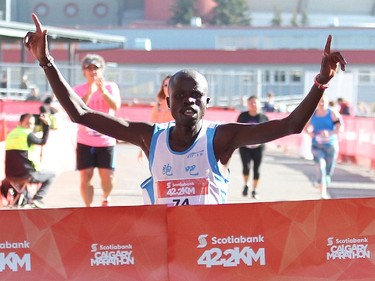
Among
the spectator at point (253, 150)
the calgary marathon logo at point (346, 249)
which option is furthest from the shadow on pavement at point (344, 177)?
the calgary marathon logo at point (346, 249)

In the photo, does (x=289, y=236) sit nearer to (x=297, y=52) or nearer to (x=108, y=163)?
(x=108, y=163)

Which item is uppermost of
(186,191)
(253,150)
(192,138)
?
(192,138)

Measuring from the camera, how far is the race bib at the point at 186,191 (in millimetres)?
4941

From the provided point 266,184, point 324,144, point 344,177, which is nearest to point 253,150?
point 324,144

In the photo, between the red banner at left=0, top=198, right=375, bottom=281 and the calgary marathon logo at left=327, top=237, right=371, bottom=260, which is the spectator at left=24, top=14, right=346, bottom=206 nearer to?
the red banner at left=0, top=198, right=375, bottom=281

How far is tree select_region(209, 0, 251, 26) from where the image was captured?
337ft

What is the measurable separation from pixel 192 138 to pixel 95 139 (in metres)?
5.25

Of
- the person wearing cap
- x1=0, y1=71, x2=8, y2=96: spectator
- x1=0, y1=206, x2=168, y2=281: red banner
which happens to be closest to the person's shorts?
the person wearing cap

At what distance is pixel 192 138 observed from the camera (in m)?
4.97

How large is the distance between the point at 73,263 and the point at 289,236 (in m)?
0.96

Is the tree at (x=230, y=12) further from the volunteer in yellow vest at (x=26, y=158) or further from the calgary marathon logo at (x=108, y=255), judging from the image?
the calgary marathon logo at (x=108, y=255)

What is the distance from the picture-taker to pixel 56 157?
16.7 m

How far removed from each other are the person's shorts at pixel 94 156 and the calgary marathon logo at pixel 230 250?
5591 mm

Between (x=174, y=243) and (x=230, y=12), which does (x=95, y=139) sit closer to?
(x=174, y=243)
